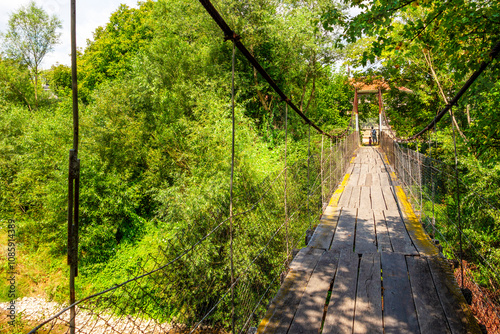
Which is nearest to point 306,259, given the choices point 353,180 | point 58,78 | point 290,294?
point 290,294

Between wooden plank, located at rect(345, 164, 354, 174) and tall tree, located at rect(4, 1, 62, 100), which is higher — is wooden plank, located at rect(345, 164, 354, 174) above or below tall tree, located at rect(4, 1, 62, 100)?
below

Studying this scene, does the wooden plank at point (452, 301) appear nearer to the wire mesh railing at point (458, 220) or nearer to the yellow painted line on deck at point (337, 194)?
the wire mesh railing at point (458, 220)

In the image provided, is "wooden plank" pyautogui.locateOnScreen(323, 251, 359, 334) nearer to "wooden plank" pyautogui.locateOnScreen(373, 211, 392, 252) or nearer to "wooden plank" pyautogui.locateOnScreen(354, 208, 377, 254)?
"wooden plank" pyautogui.locateOnScreen(354, 208, 377, 254)

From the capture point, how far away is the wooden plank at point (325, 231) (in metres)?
2.86

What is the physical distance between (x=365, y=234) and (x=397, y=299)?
133 centimetres

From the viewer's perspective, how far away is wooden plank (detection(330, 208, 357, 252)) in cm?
281

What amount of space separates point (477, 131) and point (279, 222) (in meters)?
3.12

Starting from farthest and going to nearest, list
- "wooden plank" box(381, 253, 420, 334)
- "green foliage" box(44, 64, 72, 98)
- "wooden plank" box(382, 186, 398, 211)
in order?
"green foliage" box(44, 64, 72, 98) < "wooden plank" box(382, 186, 398, 211) < "wooden plank" box(381, 253, 420, 334)

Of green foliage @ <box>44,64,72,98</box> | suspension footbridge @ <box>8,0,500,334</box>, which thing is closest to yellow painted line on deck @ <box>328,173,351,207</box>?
suspension footbridge @ <box>8,0,500,334</box>

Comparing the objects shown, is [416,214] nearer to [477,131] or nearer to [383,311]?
[477,131]

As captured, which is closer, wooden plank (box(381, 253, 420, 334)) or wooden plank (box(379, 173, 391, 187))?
wooden plank (box(381, 253, 420, 334))

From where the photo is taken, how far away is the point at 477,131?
4016 mm

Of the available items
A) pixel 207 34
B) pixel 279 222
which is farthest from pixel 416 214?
pixel 207 34

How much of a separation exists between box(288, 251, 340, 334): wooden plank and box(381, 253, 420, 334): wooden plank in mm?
337
